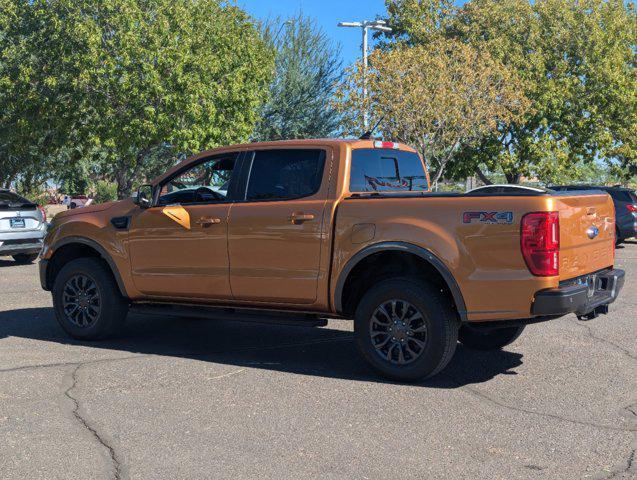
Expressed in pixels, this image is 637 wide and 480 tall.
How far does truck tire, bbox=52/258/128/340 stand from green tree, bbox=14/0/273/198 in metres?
17.9

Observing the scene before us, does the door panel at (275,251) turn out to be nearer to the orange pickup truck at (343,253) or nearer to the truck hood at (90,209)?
the orange pickup truck at (343,253)

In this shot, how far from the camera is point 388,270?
666 centimetres

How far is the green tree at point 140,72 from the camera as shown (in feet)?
84.1

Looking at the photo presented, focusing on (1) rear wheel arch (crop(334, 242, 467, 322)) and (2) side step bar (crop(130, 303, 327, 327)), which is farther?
(2) side step bar (crop(130, 303, 327, 327))

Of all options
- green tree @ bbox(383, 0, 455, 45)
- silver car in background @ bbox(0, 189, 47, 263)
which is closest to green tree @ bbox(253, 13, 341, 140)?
green tree @ bbox(383, 0, 455, 45)

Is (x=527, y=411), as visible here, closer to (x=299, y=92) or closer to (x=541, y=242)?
(x=541, y=242)

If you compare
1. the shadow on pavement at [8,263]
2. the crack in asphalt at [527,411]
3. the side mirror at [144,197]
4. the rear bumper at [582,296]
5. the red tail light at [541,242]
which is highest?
the side mirror at [144,197]

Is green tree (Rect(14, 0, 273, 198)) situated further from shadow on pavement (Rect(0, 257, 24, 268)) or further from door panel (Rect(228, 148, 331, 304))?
door panel (Rect(228, 148, 331, 304))

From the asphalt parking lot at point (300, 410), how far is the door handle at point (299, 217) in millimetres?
1245

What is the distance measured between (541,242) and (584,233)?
26.4 inches

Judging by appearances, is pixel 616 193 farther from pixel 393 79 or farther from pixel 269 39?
pixel 269 39

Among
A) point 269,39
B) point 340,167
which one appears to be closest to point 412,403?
point 340,167

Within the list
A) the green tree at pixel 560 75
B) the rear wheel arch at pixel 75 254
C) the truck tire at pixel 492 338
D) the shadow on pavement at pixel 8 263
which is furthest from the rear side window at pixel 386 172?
the green tree at pixel 560 75

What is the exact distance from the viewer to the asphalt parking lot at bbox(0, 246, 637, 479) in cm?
448
